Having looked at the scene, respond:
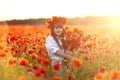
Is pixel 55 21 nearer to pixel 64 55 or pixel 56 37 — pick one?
pixel 56 37

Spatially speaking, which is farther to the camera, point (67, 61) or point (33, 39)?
point (33, 39)

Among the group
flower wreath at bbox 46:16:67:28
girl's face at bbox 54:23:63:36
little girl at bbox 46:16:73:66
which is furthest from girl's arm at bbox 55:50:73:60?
flower wreath at bbox 46:16:67:28

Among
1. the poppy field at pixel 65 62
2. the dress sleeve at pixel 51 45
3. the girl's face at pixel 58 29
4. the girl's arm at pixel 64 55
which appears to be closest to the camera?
the poppy field at pixel 65 62

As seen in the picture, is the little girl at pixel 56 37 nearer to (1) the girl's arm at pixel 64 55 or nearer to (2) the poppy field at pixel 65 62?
(2) the poppy field at pixel 65 62

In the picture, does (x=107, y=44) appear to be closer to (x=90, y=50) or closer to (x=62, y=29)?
(x=90, y=50)

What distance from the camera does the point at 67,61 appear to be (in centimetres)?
605

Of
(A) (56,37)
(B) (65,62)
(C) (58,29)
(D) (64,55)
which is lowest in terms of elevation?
(B) (65,62)

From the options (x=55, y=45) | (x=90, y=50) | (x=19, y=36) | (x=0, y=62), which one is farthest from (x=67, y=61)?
(x=19, y=36)

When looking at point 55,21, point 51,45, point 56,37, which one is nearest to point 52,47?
point 51,45

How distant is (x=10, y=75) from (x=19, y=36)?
2475 mm

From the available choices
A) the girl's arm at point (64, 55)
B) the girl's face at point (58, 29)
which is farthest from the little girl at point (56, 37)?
the girl's arm at point (64, 55)

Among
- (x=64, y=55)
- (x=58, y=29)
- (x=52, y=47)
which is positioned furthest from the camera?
(x=58, y=29)

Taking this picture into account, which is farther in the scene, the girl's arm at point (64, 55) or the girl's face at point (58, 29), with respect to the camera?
the girl's face at point (58, 29)

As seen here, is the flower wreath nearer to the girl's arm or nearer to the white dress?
the white dress
